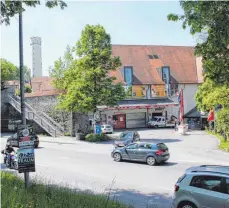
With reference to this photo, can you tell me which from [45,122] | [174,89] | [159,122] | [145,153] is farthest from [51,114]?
[145,153]

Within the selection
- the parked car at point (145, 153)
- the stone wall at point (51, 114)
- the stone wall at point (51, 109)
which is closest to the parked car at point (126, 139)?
the parked car at point (145, 153)

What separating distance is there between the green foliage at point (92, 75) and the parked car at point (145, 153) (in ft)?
39.2

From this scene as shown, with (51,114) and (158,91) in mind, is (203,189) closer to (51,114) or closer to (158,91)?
(51,114)

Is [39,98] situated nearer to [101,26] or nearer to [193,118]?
[101,26]

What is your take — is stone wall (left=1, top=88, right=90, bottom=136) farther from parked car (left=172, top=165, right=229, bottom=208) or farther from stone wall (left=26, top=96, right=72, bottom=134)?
parked car (left=172, top=165, right=229, bottom=208)

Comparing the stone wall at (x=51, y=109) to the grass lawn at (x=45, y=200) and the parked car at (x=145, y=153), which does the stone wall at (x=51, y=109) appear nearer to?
the parked car at (x=145, y=153)

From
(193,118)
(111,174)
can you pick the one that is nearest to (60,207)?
(111,174)

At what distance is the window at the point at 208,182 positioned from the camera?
951 cm

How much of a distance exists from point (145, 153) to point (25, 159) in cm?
1319

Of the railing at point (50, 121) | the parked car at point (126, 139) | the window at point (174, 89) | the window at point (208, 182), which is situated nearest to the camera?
the window at point (208, 182)

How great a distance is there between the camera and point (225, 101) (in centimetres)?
2877

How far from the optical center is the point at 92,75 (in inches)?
1359

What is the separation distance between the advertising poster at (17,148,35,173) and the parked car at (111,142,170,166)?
505 inches

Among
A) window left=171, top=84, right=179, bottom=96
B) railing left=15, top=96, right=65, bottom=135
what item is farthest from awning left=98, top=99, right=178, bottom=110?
railing left=15, top=96, right=65, bottom=135
